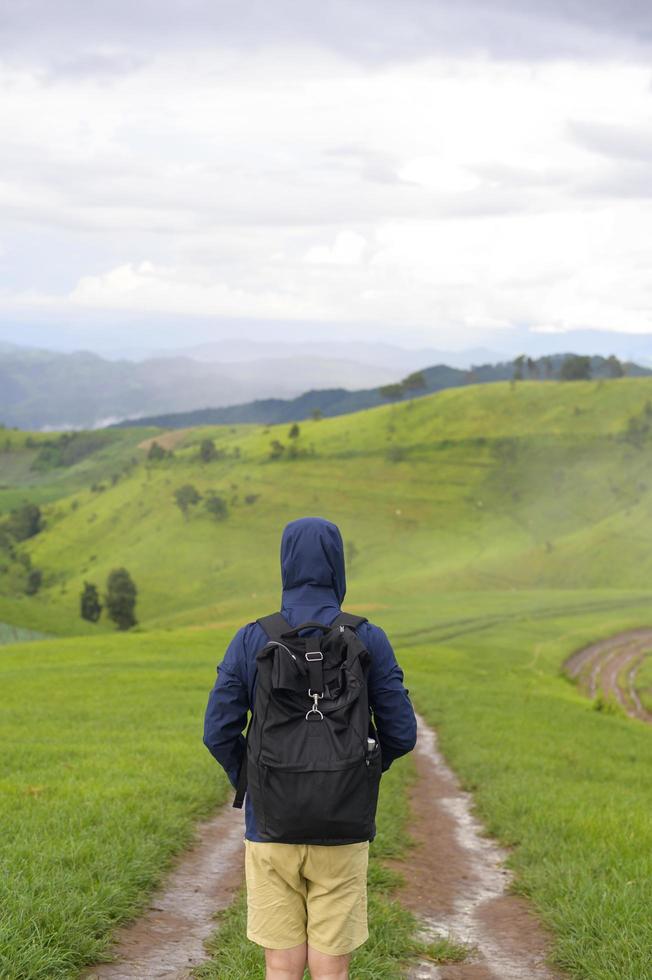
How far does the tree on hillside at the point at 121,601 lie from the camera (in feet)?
613

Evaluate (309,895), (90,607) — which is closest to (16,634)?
(90,607)

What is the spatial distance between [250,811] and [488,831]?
12052mm

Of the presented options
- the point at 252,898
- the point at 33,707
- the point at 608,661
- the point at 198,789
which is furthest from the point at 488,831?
the point at 608,661

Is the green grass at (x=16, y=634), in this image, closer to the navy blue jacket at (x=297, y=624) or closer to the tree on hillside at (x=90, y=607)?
the tree on hillside at (x=90, y=607)

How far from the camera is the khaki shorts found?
22.9ft

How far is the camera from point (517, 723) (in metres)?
35.0

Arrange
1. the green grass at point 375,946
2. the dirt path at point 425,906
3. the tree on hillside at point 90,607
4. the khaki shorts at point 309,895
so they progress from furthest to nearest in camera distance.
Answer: the tree on hillside at point 90,607
the dirt path at point 425,906
the green grass at point 375,946
the khaki shorts at point 309,895

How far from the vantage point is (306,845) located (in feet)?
22.9

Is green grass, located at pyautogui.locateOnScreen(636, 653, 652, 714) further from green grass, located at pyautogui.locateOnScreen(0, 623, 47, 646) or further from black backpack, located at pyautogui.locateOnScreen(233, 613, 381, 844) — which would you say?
green grass, located at pyautogui.locateOnScreen(0, 623, 47, 646)

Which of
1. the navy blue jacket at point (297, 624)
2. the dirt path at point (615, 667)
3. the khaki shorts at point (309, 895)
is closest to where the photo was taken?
the khaki shorts at point (309, 895)

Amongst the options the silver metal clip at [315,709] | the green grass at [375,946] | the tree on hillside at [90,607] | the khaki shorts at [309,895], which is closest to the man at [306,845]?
the khaki shorts at [309,895]

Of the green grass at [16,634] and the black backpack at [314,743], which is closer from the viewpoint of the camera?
the black backpack at [314,743]

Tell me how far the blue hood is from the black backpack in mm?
349

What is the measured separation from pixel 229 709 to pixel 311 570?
1.26 m
